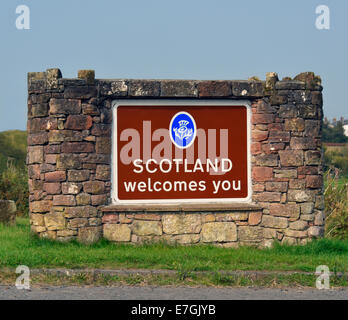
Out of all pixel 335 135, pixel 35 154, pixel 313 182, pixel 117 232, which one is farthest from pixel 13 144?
pixel 335 135

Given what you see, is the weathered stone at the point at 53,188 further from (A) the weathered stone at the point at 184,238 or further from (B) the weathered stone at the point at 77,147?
(A) the weathered stone at the point at 184,238

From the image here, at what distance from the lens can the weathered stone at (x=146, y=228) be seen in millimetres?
10258

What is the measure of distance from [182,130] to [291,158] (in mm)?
2071

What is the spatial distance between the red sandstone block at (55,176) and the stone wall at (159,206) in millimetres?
18

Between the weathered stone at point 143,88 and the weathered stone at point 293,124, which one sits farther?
the weathered stone at point 293,124

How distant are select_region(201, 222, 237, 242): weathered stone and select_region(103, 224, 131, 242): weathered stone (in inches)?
54.3

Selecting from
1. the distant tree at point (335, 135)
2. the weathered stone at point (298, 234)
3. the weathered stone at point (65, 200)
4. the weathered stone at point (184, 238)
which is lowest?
the weathered stone at point (184, 238)

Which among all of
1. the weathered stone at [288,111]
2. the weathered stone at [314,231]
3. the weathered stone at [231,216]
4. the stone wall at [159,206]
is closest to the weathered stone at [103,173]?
the stone wall at [159,206]

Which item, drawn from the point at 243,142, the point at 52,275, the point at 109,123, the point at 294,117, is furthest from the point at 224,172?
the point at 52,275

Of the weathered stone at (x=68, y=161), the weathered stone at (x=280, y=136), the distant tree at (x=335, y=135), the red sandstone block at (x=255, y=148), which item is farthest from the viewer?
the distant tree at (x=335, y=135)

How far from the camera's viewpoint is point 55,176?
10.2 meters

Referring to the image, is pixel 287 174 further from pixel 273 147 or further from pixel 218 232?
pixel 218 232

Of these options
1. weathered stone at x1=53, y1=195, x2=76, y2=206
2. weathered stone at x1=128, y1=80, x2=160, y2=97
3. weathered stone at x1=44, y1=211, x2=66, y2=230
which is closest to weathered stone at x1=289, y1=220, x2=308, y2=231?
weathered stone at x1=128, y1=80, x2=160, y2=97

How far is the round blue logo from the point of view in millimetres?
10484
